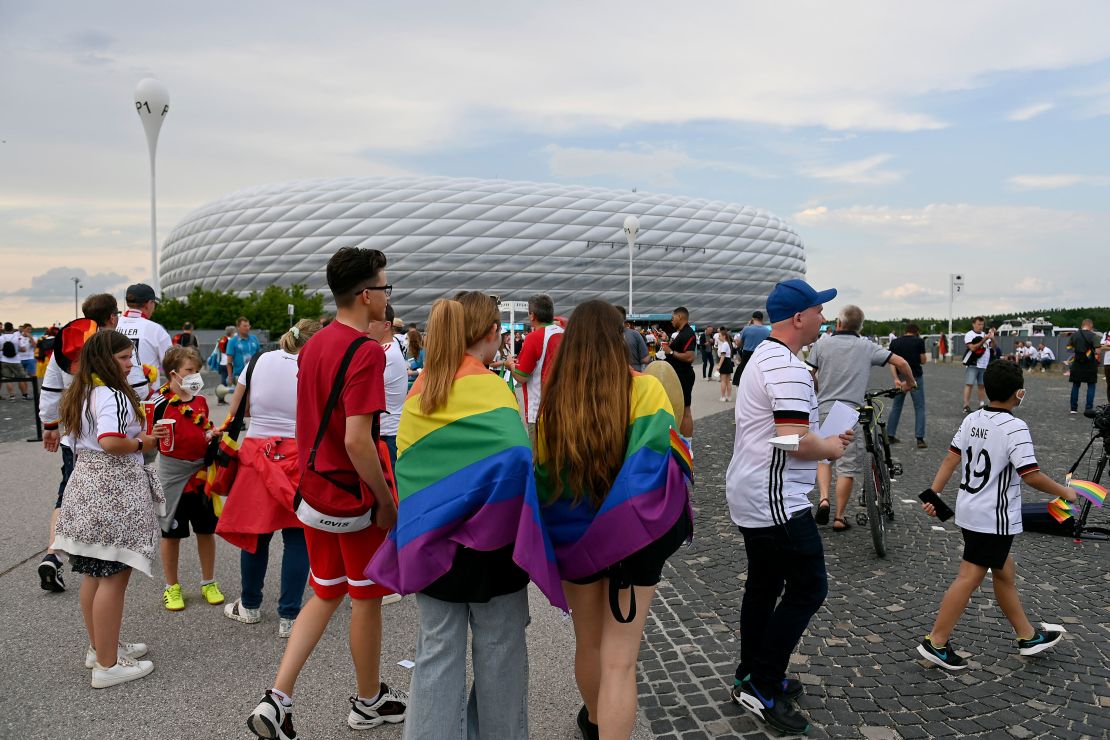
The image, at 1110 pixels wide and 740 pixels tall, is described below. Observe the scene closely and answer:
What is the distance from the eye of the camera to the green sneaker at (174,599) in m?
4.17

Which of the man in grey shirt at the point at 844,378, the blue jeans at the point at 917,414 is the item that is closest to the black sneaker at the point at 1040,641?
the man in grey shirt at the point at 844,378

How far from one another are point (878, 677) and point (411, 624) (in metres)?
2.27

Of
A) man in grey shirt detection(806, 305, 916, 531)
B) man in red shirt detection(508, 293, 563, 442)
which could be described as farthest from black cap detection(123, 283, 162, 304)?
man in grey shirt detection(806, 305, 916, 531)

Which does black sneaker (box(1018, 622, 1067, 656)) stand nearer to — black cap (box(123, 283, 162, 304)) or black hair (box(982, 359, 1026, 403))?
black hair (box(982, 359, 1026, 403))

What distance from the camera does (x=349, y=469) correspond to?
2.76m

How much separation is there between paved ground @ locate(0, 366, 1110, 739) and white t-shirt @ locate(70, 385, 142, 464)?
104 cm

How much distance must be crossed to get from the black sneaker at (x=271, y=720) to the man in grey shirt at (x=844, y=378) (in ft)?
13.5

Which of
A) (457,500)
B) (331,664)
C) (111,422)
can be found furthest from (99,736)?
(457,500)

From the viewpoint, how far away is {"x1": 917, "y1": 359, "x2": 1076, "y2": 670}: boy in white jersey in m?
3.33

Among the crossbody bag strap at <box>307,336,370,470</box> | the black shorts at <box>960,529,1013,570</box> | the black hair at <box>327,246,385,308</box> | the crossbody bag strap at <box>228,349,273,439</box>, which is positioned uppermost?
the black hair at <box>327,246,385,308</box>

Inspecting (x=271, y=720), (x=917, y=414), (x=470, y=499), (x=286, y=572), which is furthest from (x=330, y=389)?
(x=917, y=414)

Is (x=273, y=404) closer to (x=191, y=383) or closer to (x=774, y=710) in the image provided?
(x=191, y=383)

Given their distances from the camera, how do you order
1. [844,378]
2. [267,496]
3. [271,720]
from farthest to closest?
[844,378] < [267,496] < [271,720]

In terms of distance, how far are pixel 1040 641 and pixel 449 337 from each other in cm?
307
